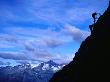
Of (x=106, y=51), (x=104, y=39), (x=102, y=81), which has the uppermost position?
(x=104, y=39)

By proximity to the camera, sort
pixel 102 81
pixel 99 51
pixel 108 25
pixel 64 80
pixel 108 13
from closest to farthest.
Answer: pixel 102 81, pixel 99 51, pixel 108 25, pixel 108 13, pixel 64 80

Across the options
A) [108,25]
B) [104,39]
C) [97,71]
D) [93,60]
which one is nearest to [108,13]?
[108,25]

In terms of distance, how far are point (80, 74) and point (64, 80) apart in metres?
13.8

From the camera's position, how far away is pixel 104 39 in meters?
48.3

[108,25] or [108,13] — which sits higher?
[108,13]

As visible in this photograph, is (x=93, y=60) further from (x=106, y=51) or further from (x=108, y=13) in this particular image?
(x=108, y=13)

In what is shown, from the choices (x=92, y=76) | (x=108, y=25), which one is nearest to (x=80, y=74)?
(x=92, y=76)

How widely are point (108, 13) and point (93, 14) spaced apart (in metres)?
18.7

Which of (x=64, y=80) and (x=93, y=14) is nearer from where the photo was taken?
(x=64, y=80)

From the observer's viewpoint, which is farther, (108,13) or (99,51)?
(108,13)

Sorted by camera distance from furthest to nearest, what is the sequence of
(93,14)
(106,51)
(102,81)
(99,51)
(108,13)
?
(93,14) → (108,13) → (99,51) → (106,51) → (102,81)

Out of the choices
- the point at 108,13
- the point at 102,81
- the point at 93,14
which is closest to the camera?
the point at 102,81

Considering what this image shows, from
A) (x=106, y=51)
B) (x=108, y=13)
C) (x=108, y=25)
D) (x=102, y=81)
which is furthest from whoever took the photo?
(x=108, y=13)

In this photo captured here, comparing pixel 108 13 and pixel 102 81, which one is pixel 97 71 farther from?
pixel 108 13
